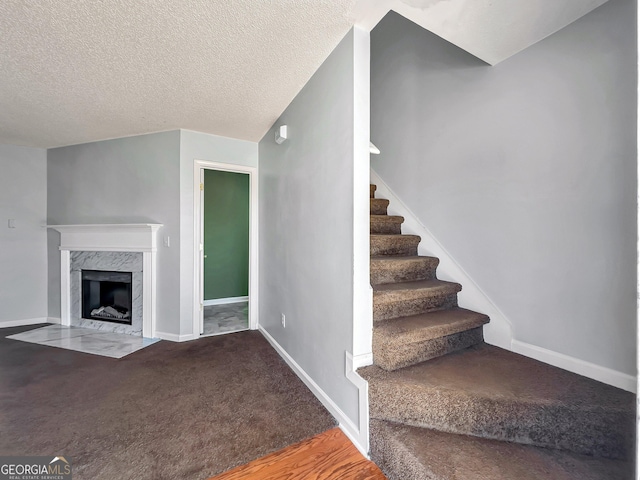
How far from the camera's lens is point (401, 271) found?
6.89ft

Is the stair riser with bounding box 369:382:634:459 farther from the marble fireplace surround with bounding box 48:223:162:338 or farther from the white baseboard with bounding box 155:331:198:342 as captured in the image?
the marble fireplace surround with bounding box 48:223:162:338

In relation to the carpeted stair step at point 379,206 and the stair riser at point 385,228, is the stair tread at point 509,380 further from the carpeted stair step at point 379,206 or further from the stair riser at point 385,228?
the carpeted stair step at point 379,206

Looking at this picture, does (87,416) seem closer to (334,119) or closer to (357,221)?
(357,221)

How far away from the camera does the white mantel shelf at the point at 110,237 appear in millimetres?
3117

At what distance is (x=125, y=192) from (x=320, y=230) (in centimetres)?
284

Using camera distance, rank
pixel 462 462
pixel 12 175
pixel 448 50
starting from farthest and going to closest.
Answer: pixel 12 175 < pixel 448 50 < pixel 462 462

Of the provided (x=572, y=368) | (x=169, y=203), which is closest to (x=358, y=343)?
(x=572, y=368)

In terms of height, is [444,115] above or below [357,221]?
above

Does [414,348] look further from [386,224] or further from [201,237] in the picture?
[201,237]

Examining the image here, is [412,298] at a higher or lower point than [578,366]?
higher

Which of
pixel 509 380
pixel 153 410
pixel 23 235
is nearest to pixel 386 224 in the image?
pixel 509 380

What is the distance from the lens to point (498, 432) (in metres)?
1.26

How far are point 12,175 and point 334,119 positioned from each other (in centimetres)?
448

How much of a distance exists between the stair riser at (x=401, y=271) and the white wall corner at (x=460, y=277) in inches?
A: 4.7
